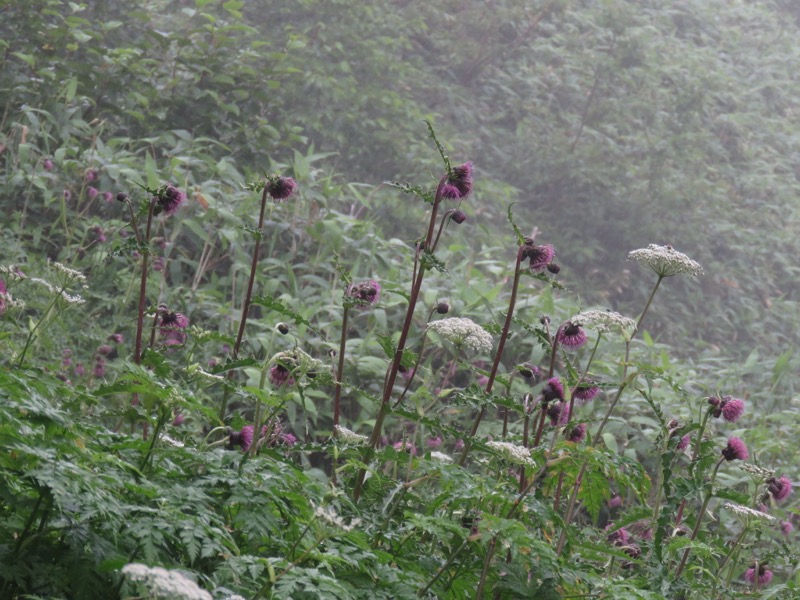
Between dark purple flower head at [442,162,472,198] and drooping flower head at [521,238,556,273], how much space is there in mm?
203

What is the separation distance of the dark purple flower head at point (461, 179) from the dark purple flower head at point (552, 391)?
468mm

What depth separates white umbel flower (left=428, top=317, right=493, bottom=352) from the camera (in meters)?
2.12

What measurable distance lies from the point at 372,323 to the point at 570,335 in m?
2.69

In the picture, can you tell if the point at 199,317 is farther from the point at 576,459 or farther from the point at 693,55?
the point at 693,55

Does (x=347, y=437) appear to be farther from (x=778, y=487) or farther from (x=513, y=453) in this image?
(x=778, y=487)

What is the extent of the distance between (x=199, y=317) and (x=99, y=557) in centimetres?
353

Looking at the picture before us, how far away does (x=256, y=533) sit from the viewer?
157 centimetres

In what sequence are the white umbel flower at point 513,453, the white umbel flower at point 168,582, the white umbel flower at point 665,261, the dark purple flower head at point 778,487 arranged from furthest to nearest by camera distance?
1. the dark purple flower head at point 778,487
2. the white umbel flower at point 665,261
3. the white umbel flower at point 513,453
4. the white umbel flower at point 168,582

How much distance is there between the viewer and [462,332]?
2.13m

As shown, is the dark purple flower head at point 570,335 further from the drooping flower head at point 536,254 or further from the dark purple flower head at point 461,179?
the dark purple flower head at point 461,179

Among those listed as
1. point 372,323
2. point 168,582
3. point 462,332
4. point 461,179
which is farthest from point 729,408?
point 372,323

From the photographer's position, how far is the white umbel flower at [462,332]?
212 centimetres

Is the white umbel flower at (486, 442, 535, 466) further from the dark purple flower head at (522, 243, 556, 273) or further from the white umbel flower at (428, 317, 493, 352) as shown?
the dark purple flower head at (522, 243, 556, 273)

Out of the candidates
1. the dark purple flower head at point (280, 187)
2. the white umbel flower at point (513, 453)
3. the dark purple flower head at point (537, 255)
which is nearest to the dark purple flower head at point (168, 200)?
the dark purple flower head at point (280, 187)
